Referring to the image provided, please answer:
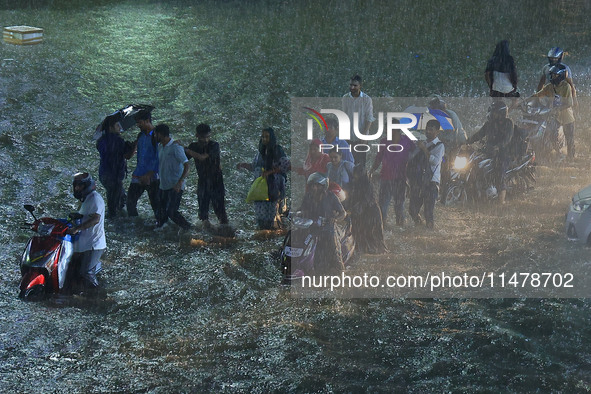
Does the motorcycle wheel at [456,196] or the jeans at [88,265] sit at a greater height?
the motorcycle wheel at [456,196]

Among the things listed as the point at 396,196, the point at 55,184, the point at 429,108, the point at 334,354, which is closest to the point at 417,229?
the point at 396,196

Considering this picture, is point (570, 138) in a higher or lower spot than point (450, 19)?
lower

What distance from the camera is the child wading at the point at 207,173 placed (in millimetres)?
10188

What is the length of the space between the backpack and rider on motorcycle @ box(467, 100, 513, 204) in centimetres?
166

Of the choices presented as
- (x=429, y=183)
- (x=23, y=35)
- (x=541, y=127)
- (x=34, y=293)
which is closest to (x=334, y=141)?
(x=429, y=183)

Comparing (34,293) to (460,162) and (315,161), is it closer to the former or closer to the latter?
(315,161)

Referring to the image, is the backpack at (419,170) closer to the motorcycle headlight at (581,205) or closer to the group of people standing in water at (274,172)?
the group of people standing in water at (274,172)

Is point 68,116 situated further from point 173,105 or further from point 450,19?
point 450,19

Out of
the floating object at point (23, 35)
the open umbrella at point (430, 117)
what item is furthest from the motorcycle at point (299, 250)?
the floating object at point (23, 35)

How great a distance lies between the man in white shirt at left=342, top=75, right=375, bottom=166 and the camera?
11242 millimetres

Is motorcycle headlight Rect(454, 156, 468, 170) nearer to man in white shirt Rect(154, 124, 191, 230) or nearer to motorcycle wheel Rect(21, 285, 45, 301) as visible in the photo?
man in white shirt Rect(154, 124, 191, 230)

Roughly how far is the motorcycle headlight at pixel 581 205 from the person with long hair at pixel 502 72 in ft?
8.84

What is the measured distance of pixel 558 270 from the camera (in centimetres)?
952

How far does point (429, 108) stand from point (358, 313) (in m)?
4.30
